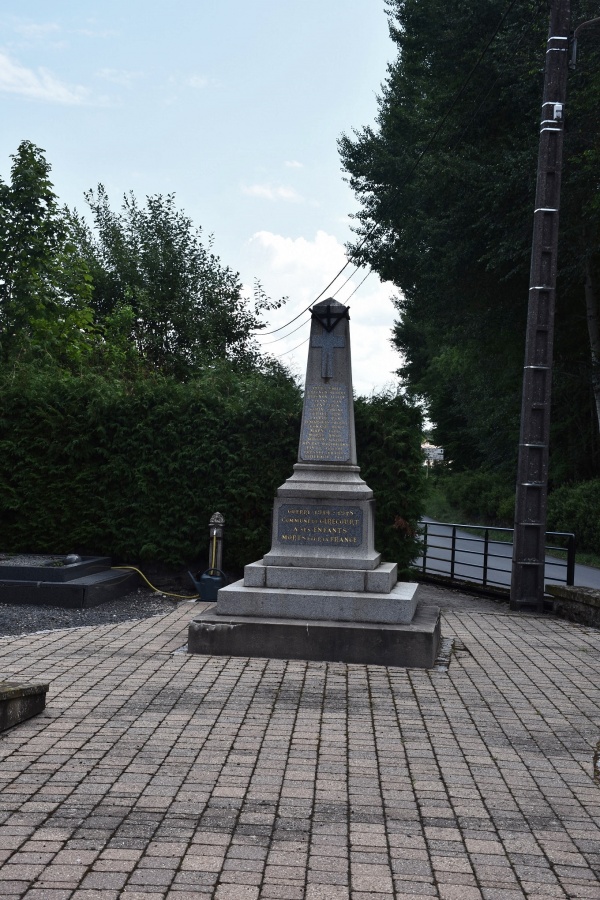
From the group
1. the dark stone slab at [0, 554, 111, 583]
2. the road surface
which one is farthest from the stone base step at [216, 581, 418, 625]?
the road surface

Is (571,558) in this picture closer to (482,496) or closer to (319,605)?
(319,605)

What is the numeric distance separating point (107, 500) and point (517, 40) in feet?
45.5

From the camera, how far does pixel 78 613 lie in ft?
36.8

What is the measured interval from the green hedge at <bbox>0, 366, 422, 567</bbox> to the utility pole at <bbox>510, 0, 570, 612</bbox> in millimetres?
1466

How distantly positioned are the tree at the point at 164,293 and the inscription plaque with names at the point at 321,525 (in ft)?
43.6

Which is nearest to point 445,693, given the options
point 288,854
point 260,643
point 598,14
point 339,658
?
point 339,658

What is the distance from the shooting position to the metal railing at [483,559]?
14.1 meters

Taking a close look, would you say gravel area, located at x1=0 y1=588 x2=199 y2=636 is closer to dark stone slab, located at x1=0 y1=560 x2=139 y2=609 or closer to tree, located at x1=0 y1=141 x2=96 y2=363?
dark stone slab, located at x1=0 y1=560 x2=139 y2=609

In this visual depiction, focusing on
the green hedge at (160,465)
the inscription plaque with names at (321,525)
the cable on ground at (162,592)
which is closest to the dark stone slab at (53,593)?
the cable on ground at (162,592)

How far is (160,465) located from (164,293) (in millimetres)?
14905

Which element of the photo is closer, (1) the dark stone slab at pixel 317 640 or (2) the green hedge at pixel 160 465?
(1) the dark stone slab at pixel 317 640

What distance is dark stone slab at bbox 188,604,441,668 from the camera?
847 centimetres

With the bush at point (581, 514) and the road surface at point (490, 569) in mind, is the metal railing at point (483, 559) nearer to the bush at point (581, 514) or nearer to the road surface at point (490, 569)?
the road surface at point (490, 569)

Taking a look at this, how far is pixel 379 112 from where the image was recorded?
37.2 metres
